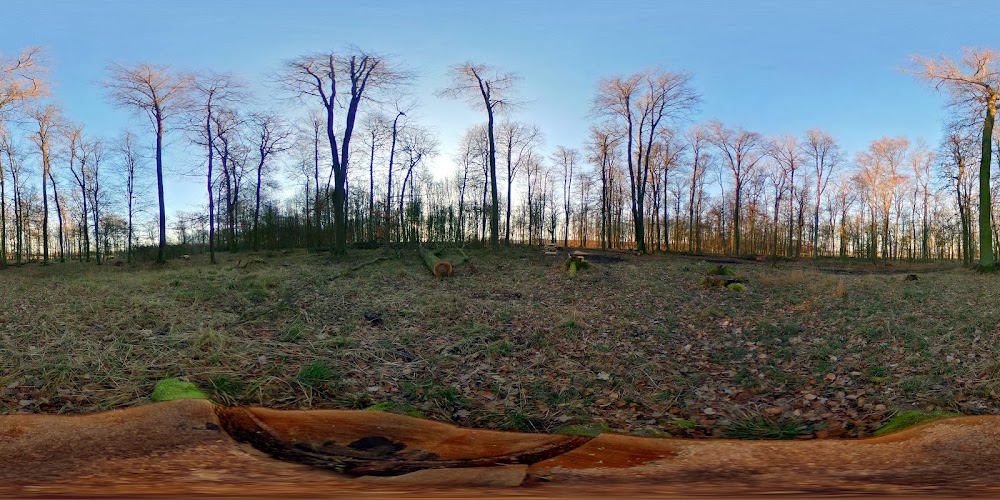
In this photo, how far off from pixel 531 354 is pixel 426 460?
11.3ft

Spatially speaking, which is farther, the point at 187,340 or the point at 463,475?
the point at 187,340

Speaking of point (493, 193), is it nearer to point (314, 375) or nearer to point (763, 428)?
point (314, 375)

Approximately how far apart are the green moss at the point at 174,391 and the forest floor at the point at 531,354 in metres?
0.19

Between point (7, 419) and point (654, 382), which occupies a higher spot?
point (7, 419)

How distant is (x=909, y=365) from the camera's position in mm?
5301

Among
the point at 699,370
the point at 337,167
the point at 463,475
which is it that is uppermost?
the point at 337,167

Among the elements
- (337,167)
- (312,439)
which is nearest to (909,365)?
(312,439)

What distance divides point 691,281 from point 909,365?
7620 millimetres

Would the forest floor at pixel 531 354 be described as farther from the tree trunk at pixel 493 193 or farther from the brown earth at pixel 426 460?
the tree trunk at pixel 493 193

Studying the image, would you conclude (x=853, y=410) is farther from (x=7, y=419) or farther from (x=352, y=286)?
(x=352, y=286)

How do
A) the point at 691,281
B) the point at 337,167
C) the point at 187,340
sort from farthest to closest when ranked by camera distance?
the point at 337,167 < the point at 691,281 < the point at 187,340

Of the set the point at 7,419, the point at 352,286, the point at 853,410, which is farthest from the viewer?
the point at 352,286

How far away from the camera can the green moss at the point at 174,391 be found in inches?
150

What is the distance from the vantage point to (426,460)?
2.73 meters
